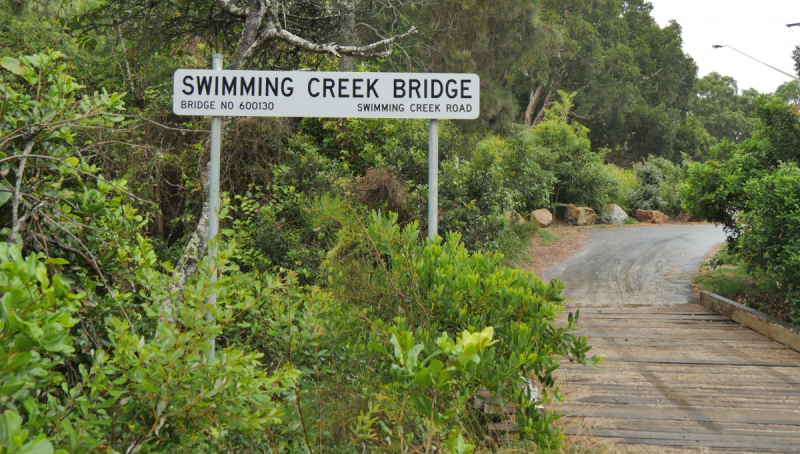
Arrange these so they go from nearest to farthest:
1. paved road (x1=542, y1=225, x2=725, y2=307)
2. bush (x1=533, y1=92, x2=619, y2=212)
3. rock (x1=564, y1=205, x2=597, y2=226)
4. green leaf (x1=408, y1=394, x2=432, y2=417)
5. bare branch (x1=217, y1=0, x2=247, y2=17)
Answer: green leaf (x1=408, y1=394, x2=432, y2=417) < bare branch (x1=217, y1=0, x2=247, y2=17) < paved road (x1=542, y1=225, x2=725, y2=307) < rock (x1=564, y1=205, x2=597, y2=226) < bush (x1=533, y1=92, x2=619, y2=212)

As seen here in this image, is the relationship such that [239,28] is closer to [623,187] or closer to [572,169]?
[572,169]

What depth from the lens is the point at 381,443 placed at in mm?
2482

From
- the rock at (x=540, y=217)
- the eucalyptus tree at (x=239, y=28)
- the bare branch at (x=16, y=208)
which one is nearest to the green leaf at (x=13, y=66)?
the bare branch at (x=16, y=208)

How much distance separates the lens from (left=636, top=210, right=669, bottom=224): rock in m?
21.3

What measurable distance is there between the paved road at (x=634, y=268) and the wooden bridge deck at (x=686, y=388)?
5.72 ft

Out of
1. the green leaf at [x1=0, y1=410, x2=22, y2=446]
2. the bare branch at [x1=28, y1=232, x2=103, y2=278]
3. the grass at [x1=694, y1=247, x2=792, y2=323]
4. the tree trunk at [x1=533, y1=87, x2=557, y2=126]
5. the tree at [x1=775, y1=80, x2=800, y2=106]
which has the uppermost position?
the tree at [x1=775, y1=80, x2=800, y2=106]

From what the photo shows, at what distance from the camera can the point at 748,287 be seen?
347 inches

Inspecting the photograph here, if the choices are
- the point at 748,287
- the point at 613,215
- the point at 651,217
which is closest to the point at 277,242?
the point at 748,287

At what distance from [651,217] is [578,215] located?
185 inches

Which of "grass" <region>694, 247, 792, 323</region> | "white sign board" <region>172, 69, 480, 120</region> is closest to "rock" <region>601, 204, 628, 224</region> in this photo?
"grass" <region>694, 247, 792, 323</region>

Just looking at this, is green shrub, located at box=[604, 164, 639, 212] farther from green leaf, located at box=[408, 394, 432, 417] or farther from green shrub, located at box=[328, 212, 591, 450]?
green leaf, located at box=[408, 394, 432, 417]

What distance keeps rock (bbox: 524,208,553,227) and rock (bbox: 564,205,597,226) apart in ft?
4.92

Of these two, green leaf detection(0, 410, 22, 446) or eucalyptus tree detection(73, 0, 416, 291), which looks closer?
green leaf detection(0, 410, 22, 446)

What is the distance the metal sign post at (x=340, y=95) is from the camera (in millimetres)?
3781
